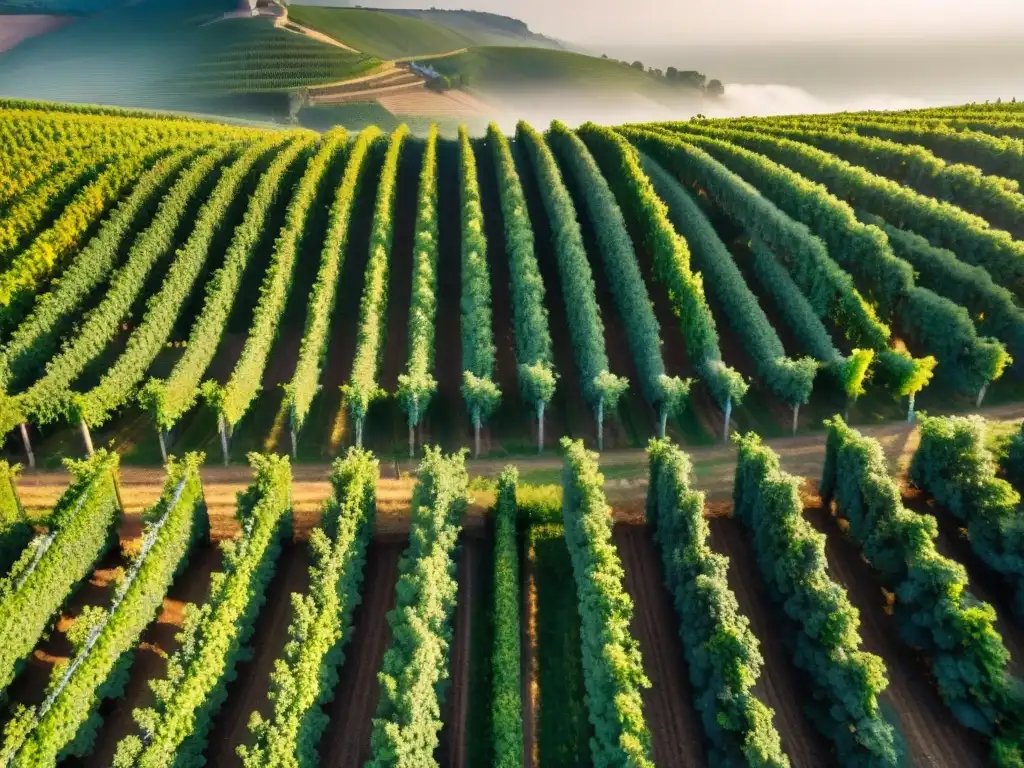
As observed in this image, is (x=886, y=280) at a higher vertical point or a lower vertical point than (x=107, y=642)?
higher

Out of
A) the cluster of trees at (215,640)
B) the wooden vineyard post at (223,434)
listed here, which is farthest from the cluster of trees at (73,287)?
the cluster of trees at (215,640)

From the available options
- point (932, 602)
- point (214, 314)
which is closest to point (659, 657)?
point (932, 602)

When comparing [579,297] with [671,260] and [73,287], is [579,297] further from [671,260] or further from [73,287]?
[73,287]

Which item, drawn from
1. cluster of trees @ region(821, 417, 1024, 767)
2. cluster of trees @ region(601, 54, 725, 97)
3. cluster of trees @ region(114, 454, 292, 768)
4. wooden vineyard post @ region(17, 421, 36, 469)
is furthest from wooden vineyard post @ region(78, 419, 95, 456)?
cluster of trees @ region(601, 54, 725, 97)

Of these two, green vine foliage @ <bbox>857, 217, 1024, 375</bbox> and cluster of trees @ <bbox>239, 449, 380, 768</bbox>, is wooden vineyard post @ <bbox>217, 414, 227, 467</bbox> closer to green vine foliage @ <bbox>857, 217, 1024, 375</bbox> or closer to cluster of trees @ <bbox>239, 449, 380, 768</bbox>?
cluster of trees @ <bbox>239, 449, 380, 768</bbox>

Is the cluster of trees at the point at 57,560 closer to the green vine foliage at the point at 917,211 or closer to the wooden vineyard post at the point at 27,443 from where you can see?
the wooden vineyard post at the point at 27,443

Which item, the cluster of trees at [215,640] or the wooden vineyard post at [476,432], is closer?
the cluster of trees at [215,640]
